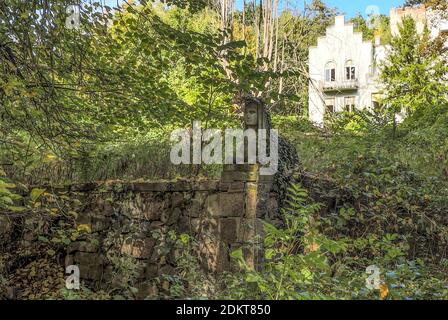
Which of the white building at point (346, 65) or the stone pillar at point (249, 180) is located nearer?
the stone pillar at point (249, 180)

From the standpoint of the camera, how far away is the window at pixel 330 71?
77.0ft

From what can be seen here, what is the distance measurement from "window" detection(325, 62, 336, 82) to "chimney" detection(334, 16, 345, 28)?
188cm

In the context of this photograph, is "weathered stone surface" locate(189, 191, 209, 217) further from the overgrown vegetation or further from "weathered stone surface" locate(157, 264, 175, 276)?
"weathered stone surface" locate(157, 264, 175, 276)

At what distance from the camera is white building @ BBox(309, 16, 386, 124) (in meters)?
22.2

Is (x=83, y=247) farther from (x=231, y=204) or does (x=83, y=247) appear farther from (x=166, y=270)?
(x=231, y=204)

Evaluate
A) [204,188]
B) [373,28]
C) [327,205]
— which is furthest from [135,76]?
[373,28]

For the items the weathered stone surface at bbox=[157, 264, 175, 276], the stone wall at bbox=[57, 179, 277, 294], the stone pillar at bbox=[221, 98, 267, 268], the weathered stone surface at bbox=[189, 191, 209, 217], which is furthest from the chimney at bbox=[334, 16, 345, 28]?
the weathered stone surface at bbox=[157, 264, 175, 276]

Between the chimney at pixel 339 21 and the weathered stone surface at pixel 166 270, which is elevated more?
the chimney at pixel 339 21

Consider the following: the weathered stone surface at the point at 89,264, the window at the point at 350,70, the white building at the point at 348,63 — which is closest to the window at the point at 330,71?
the white building at the point at 348,63

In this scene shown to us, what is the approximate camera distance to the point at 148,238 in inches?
261

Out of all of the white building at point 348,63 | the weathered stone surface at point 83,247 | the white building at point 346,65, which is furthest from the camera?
the white building at point 346,65

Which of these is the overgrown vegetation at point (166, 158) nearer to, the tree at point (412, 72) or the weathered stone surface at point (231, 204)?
the weathered stone surface at point (231, 204)
